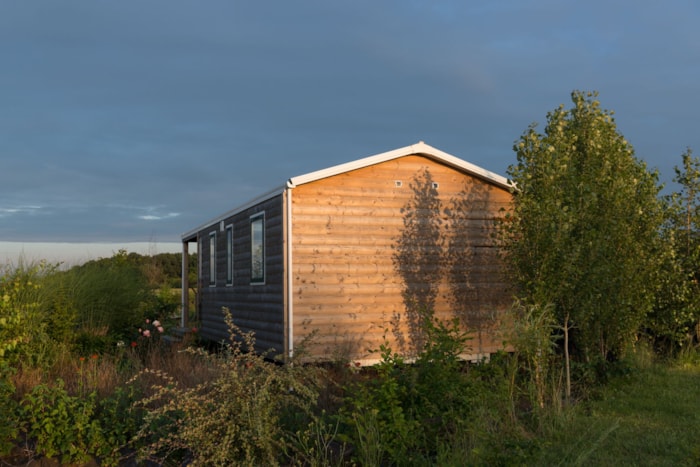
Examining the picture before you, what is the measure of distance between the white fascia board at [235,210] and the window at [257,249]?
11.2 inches

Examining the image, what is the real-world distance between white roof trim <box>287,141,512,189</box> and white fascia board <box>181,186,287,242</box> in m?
0.47

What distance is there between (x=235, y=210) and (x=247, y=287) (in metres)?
1.72

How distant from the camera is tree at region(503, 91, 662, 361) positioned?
31.8ft

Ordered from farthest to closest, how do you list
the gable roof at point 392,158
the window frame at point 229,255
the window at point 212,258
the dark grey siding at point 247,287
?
the window at point 212,258 < the window frame at point 229,255 < the dark grey siding at point 247,287 < the gable roof at point 392,158

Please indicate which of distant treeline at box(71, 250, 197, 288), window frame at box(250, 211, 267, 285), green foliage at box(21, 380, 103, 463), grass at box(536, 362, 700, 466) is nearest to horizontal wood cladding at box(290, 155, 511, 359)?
window frame at box(250, 211, 267, 285)

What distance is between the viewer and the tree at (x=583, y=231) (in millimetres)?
9695

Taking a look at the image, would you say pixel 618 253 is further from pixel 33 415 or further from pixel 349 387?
pixel 33 415

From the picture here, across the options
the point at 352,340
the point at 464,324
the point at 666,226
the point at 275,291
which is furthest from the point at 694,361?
the point at 275,291

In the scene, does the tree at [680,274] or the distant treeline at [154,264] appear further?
the distant treeline at [154,264]

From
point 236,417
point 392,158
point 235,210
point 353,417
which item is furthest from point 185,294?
point 353,417

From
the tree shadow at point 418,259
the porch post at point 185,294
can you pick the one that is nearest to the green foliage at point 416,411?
the tree shadow at point 418,259

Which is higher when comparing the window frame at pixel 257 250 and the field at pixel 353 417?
the window frame at pixel 257 250

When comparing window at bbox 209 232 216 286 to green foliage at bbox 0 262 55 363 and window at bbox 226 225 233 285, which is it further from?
green foliage at bbox 0 262 55 363

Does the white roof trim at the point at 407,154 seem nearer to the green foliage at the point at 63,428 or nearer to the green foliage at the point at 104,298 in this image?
the green foliage at the point at 63,428
